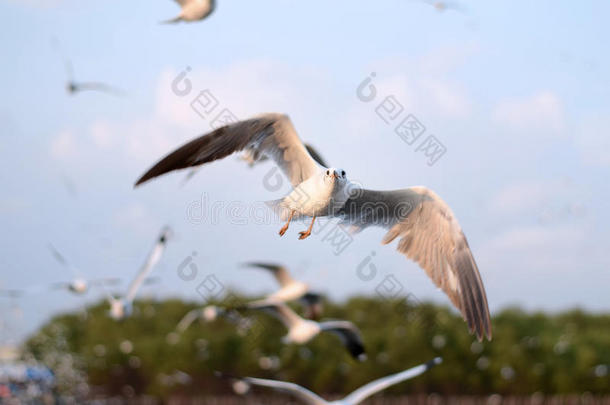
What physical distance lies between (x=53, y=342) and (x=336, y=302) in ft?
49.6

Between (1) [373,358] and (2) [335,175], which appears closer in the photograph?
(2) [335,175]

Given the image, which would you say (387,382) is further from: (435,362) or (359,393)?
(359,393)

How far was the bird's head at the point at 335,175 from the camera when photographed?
6301mm

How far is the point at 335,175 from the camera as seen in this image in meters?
6.30

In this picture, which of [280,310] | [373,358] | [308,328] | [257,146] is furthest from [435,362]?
[373,358]

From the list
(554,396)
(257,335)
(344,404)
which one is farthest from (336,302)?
(344,404)

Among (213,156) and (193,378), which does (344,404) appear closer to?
(213,156)

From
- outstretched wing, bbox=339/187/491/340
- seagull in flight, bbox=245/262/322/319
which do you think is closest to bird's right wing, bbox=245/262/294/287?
seagull in flight, bbox=245/262/322/319

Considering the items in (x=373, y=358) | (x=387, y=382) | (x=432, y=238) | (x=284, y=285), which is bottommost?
(x=373, y=358)

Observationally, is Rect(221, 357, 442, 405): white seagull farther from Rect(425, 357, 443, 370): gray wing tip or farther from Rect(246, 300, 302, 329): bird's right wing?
Rect(246, 300, 302, 329): bird's right wing

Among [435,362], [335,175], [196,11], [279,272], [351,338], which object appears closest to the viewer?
[335,175]

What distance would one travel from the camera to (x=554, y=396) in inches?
1323

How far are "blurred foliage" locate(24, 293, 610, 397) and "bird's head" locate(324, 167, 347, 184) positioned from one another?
26.8 meters

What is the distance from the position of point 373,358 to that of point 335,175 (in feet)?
91.1
